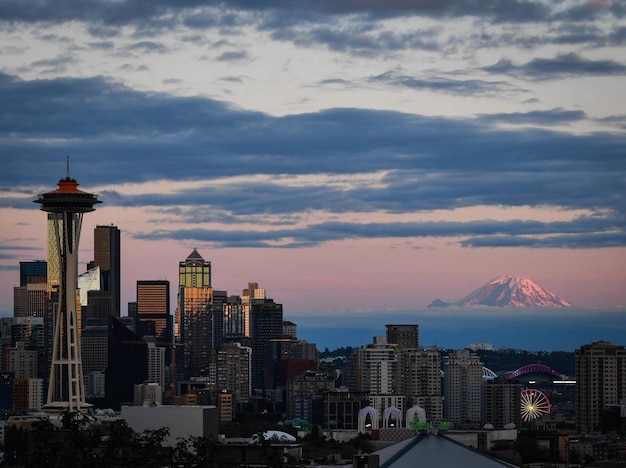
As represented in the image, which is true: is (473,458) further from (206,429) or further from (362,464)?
(206,429)

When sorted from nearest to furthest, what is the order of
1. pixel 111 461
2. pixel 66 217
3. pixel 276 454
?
1. pixel 111 461
2. pixel 276 454
3. pixel 66 217

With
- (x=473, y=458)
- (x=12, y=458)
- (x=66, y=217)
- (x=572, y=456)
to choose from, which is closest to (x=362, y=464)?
(x=473, y=458)

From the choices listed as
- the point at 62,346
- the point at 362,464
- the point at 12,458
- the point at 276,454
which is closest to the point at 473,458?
the point at 362,464

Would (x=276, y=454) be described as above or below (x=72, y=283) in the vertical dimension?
below

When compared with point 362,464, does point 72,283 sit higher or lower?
higher

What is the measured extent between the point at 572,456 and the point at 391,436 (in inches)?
700

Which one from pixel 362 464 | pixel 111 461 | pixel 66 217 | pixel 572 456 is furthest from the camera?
pixel 66 217

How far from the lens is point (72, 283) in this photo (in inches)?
7234

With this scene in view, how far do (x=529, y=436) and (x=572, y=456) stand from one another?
20.7m

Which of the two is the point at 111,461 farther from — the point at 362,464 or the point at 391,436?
the point at 391,436

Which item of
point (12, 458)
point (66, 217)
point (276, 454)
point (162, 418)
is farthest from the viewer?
point (66, 217)

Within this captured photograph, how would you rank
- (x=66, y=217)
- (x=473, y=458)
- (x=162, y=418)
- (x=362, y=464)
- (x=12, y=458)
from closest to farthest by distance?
1. (x=362, y=464)
2. (x=473, y=458)
3. (x=162, y=418)
4. (x=12, y=458)
5. (x=66, y=217)

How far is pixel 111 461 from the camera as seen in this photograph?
2692 inches

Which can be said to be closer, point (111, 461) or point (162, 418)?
point (111, 461)
